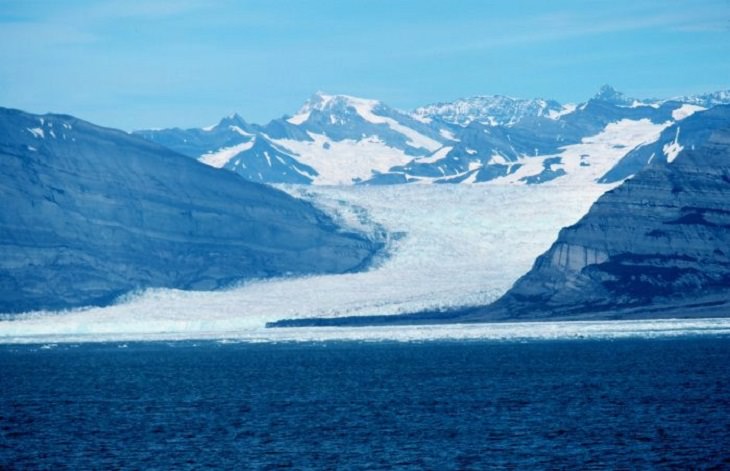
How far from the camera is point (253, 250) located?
18725 cm

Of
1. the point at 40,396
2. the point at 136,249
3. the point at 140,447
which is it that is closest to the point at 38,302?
the point at 136,249

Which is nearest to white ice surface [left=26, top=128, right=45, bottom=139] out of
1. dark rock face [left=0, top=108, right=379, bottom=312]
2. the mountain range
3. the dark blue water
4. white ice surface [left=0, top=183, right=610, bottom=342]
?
dark rock face [left=0, top=108, right=379, bottom=312]

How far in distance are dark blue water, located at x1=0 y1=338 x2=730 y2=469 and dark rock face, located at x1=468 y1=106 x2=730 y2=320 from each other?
41.8 metres

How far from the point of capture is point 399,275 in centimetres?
16288

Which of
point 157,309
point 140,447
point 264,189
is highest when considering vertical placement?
point 264,189

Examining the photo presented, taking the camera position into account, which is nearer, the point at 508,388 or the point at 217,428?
the point at 217,428

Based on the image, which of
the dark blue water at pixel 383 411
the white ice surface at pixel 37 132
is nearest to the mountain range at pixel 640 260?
the dark blue water at pixel 383 411

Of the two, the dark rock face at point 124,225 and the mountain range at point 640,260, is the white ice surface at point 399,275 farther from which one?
the dark rock face at point 124,225

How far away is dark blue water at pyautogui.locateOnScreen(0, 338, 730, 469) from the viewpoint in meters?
51.9

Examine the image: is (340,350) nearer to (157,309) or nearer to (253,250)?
(157,309)

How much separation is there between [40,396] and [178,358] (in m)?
33.8

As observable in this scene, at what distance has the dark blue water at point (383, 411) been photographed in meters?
51.9

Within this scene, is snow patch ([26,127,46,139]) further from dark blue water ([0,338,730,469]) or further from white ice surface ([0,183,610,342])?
dark blue water ([0,338,730,469])

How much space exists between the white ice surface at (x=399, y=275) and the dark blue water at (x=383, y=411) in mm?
45063
